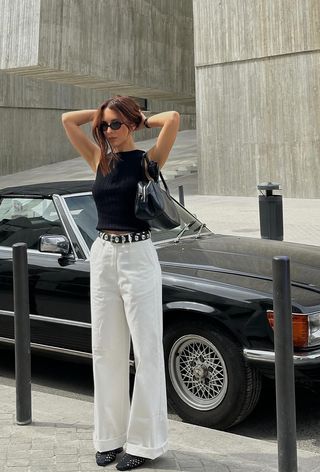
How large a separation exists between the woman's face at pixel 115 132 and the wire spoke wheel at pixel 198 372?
1458 millimetres

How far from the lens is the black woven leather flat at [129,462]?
10.9 ft

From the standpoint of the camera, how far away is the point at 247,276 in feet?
14.2

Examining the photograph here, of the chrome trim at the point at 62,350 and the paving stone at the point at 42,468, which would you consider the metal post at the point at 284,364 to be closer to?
the paving stone at the point at 42,468

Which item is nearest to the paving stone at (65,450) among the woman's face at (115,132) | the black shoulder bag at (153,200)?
the black shoulder bag at (153,200)

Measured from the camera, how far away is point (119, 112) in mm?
3301

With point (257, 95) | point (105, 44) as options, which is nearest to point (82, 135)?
point (257, 95)

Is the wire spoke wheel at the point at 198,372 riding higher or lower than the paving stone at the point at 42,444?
higher

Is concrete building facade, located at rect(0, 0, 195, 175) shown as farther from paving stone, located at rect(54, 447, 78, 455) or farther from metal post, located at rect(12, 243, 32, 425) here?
paving stone, located at rect(54, 447, 78, 455)

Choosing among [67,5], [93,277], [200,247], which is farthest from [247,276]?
[67,5]

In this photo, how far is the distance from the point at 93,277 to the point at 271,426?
1.78m

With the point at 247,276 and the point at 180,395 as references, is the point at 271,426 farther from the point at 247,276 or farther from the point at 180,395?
the point at 247,276

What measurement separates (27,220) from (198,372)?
217cm

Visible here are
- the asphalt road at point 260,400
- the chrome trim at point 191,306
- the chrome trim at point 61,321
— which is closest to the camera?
the chrome trim at point 191,306

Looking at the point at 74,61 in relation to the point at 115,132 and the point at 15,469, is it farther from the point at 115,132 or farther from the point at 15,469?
the point at 15,469
